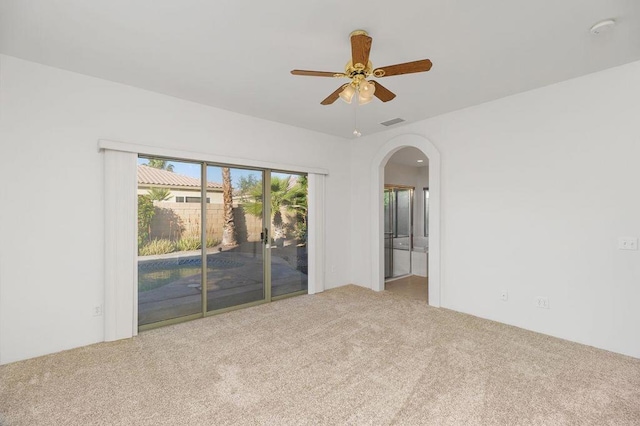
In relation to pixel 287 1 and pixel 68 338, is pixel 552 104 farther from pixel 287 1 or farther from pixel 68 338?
pixel 68 338

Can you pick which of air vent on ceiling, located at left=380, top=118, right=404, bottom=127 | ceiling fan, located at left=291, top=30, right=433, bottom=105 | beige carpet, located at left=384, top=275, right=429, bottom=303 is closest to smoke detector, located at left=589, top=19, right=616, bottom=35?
ceiling fan, located at left=291, top=30, right=433, bottom=105

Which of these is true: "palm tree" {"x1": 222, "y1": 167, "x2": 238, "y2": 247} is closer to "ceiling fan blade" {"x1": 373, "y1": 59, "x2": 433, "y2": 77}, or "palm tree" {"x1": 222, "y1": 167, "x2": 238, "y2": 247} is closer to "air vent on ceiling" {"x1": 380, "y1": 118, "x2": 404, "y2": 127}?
"air vent on ceiling" {"x1": 380, "y1": 118, "x2": 404, "y2": 127}

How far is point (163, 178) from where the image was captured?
11.8 ft

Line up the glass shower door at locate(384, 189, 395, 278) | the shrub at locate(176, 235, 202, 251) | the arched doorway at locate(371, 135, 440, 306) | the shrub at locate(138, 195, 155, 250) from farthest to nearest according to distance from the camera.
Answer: the glass shower door at locate(384, 189, 395, 278), the arched doorway at locate(371, 135, 440, 306), the shrub at locate(176, 235, 202, 251), the shrub at locate(138, 195, 155, 250)

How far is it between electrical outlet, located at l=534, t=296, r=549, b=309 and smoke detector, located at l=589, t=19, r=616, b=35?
8.60 feet

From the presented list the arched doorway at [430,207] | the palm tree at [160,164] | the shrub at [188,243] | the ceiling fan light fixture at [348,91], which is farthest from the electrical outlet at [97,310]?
the arched doorway at [430,207]

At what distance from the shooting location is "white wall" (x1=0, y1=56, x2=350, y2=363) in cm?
266

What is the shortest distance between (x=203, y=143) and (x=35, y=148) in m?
1.61

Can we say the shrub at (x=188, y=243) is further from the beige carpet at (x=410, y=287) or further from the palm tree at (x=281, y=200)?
the beige carpet at (x=410, y=287)

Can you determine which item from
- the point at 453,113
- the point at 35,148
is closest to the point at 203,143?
the point at 35,148

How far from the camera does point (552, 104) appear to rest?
10.6 ft

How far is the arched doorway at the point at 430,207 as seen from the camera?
4223 mm

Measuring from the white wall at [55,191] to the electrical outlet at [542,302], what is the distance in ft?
15.6

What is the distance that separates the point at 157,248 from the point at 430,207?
376 centimetres
